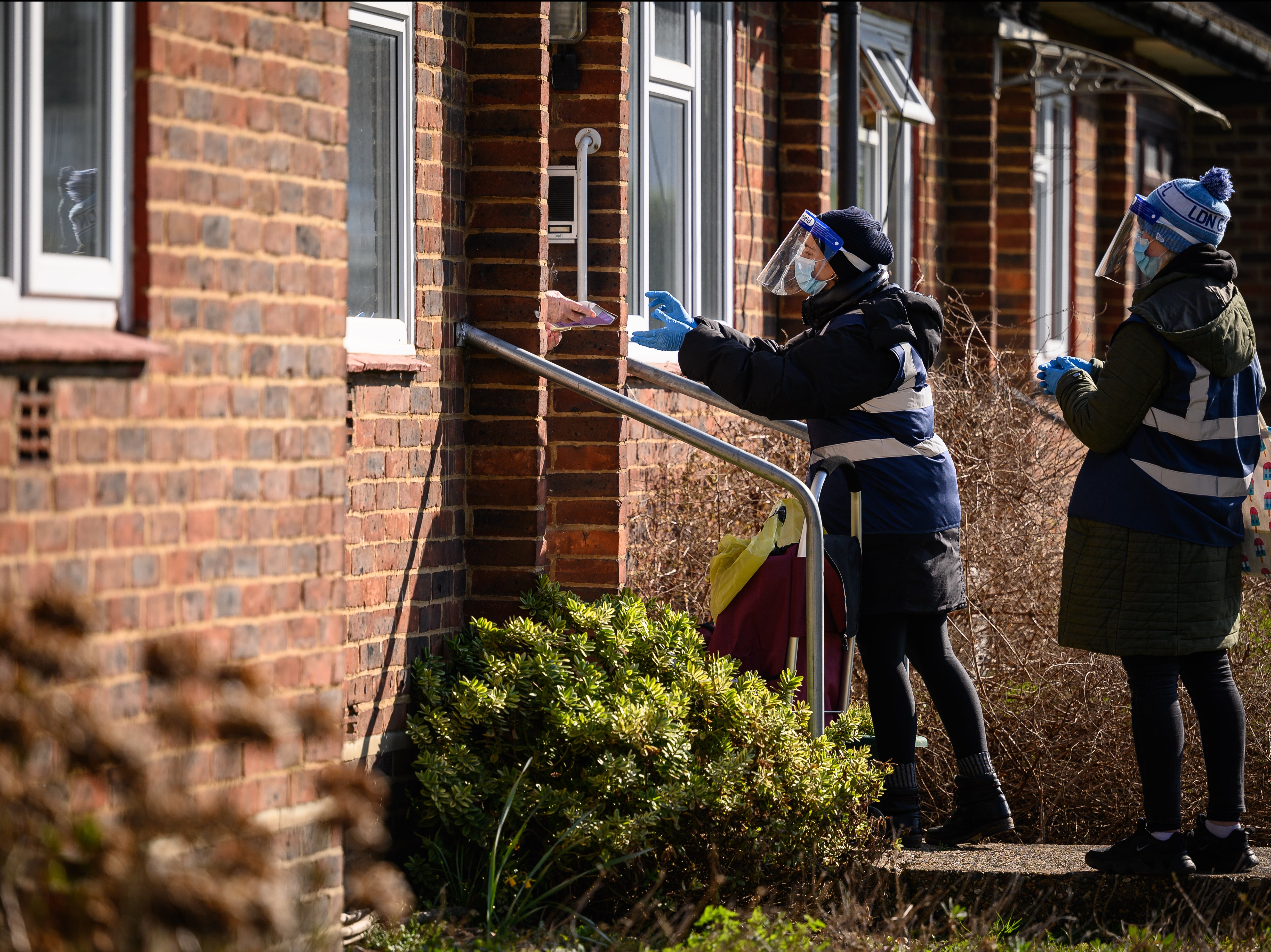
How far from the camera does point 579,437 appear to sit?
5824 mm

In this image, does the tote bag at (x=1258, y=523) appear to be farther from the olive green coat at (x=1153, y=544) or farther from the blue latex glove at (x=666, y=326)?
the blue latex glove at (x=666, y=326)

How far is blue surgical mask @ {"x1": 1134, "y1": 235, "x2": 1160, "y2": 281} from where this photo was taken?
4977mm

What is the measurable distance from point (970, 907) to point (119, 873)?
2.87m

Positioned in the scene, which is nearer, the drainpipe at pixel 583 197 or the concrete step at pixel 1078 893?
the concrete step at pixel 1078 893

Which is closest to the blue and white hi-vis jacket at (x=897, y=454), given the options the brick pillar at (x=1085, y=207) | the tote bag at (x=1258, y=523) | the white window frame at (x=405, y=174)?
the tote bag at (x=1258, y=523)

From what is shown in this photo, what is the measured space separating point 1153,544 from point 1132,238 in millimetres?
925

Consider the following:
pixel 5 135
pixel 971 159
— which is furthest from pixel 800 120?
pixel 5 135

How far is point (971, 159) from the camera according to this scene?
35.4ft

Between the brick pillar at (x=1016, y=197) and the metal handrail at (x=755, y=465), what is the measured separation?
6702 millimetres

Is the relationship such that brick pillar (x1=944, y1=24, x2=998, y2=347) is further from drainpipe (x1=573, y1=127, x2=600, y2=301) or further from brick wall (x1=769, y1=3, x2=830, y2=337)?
drainpipe (x1=573, y1=127, x2=600, y2=301)

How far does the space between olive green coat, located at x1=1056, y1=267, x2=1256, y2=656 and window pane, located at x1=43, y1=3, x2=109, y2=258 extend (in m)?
2.78

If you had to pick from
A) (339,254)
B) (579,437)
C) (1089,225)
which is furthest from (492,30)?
(1089,225)

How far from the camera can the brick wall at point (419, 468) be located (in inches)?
193

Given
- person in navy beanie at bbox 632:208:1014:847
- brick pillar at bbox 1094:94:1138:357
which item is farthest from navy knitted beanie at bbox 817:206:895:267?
brick pillar at bbox 1094:94:1138:357
